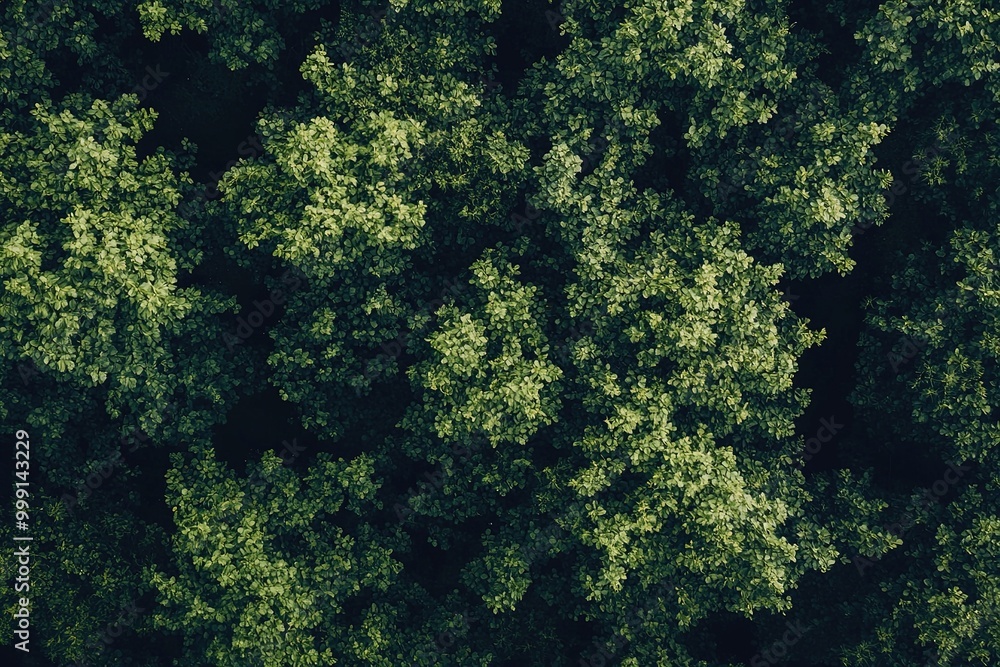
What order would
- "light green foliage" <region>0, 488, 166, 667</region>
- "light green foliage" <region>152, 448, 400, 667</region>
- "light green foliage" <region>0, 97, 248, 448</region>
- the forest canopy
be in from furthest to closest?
"light green foliage" <region>0, 488, 166, 667</region>
"light green foliage" <region>152, 448, 400, 667</region>
the forest canopy
"light green foliage" <region>0, 97, 248, 448</region>

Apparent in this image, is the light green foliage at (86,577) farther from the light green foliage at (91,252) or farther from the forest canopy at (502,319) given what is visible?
the light green foliage at (91,252)

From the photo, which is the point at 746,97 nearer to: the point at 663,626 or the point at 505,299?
the point at 505,299

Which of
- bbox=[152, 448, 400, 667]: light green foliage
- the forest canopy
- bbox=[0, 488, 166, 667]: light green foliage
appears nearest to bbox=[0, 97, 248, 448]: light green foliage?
the forest canopy

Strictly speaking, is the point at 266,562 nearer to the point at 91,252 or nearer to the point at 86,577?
the point at 86,577

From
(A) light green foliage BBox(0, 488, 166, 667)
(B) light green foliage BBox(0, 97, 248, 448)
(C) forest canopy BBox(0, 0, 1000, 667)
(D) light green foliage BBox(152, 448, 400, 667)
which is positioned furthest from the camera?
(A) light green foliage BBox(0, 488, 166, 667)

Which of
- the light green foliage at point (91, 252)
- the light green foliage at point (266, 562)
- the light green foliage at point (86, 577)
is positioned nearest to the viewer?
the light green foliage at point (91, 252)

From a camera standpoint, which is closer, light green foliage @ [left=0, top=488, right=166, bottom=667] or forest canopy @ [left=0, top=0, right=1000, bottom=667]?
forest canopy @ [left=0, top=0, right=1000, bottom=667]

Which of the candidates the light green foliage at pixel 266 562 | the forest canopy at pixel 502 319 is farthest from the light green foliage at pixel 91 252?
the light green foliage at pixel 266 562

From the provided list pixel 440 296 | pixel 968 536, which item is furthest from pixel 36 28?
pixel 968 536

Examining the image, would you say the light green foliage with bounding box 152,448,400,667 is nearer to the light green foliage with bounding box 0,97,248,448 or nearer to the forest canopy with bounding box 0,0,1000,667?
the forest canopy with bounding box 0,0,1000,667
